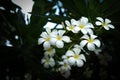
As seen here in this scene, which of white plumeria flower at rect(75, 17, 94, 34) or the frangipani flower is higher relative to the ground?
white plumeria flower at rect(75, 17, 94, 34)

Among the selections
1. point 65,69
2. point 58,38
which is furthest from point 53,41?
point 65,69

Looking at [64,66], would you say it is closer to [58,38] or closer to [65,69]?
Answer: [65,69]

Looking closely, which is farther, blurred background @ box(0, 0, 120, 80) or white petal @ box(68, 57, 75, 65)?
blurred background @ box(0, 0, 120, 80)

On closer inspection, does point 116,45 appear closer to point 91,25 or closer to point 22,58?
point 91,25

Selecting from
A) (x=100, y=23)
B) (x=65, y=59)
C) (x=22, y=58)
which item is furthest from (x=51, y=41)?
(x=22, y=58)

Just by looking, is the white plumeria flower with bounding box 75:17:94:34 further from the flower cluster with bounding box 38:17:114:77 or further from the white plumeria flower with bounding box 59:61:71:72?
the white plumeria flower with bounding box 59:61:71:72

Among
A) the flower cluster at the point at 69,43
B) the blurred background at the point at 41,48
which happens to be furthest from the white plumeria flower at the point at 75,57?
the blurred background at the point at 41,48

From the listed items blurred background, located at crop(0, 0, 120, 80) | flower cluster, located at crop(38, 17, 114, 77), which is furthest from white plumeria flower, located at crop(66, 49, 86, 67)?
blurred background, located at crop(0, 0, 120, 80)
